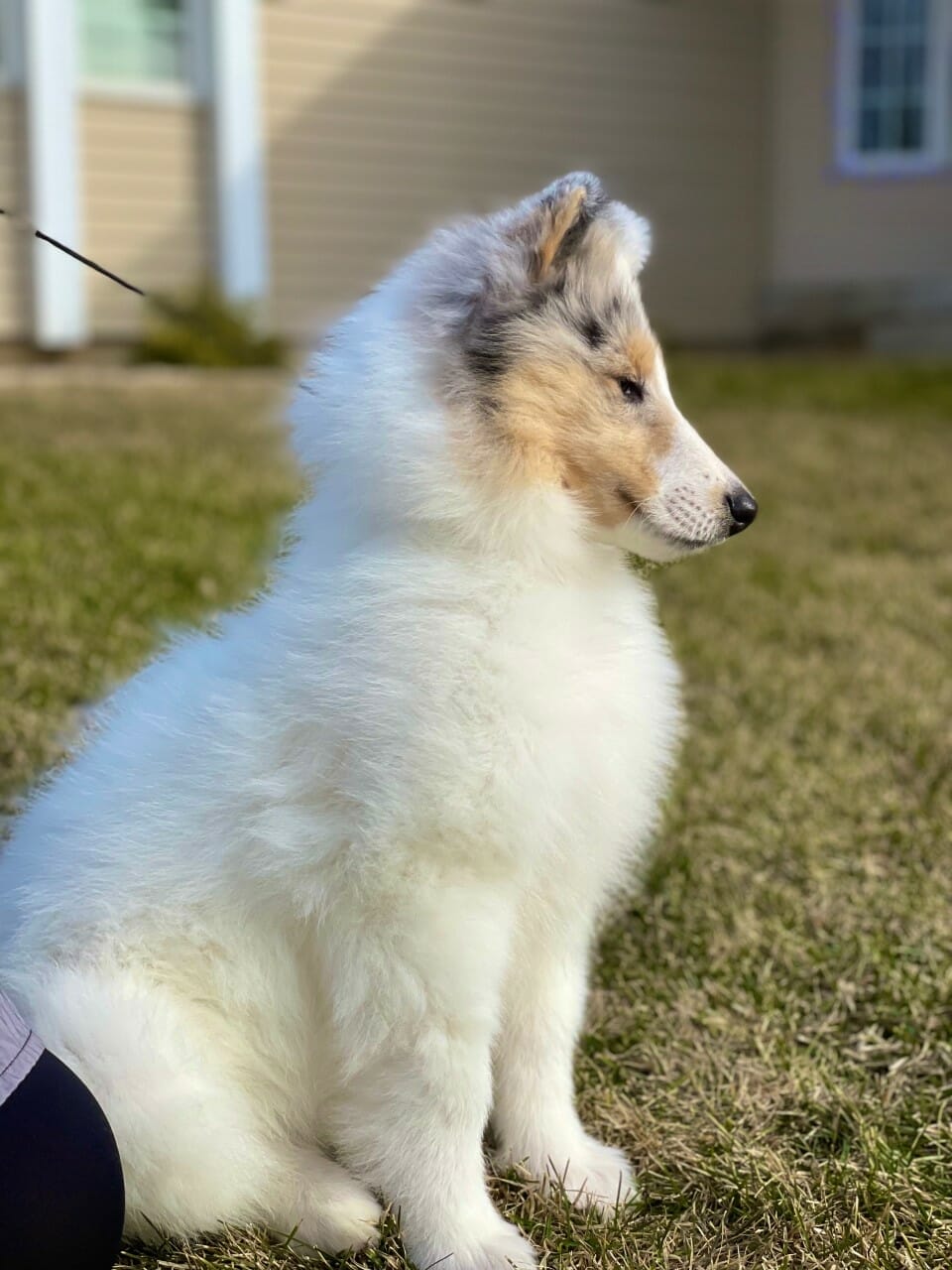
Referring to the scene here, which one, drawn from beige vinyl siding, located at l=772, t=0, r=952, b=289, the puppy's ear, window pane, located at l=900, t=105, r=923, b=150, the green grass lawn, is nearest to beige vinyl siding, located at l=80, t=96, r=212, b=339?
the green grass lawn

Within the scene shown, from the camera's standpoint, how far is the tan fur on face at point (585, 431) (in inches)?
69.3

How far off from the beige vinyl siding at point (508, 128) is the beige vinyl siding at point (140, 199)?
1016 millimetres

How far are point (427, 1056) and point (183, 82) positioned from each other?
32.8 ft

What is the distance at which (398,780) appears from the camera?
5.54 ft

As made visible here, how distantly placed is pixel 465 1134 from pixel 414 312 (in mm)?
1071

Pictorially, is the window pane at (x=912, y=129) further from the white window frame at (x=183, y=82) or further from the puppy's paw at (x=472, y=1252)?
the puppy's paw at (x=472, y=1252)

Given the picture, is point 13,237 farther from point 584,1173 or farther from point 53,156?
point 584,1173

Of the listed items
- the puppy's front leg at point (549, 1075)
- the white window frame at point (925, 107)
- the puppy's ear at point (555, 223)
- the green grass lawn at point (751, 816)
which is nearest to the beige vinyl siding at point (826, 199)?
the white window frame at point (925, 107)

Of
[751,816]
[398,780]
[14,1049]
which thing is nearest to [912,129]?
[751,816]

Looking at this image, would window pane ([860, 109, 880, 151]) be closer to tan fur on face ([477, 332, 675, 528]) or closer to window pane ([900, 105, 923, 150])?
window pane ([900, 105, 923, 150])

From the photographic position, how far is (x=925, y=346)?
516 inches

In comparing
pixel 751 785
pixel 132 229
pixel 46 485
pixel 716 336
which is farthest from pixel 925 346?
pixel 751 785

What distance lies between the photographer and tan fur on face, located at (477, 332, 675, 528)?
69.3 inches

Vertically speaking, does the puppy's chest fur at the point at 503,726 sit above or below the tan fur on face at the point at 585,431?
below
